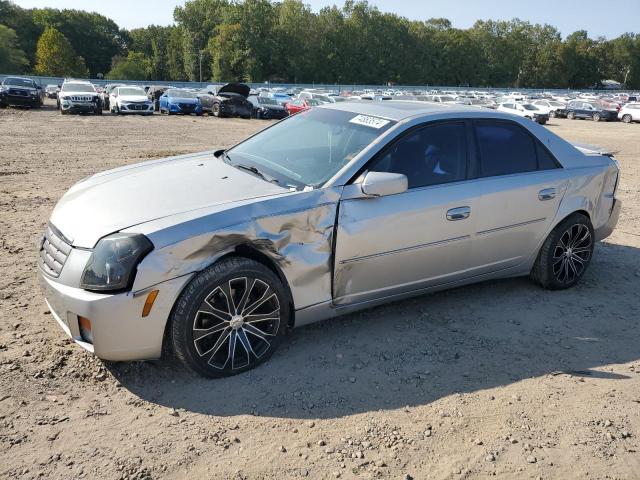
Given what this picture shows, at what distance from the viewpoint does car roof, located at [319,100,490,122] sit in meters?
4.20

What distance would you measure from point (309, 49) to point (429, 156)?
107162mm

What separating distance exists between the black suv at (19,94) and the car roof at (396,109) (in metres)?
29.4

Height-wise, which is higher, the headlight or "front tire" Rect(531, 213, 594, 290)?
the headlight

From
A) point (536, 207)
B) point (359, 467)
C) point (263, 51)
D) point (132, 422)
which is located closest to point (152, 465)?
point (132, 422)

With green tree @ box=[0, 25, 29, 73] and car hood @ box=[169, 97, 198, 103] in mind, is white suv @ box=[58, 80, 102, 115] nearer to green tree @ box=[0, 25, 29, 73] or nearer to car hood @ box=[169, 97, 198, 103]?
car hood @ box=[169, 97, 198, 103]

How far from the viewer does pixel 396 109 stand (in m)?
4.36

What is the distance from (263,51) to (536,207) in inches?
3924

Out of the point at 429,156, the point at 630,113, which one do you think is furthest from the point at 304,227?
the point at 630,113

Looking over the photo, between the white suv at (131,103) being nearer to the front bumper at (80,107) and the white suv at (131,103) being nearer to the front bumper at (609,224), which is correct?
the front bumper at (80,107)

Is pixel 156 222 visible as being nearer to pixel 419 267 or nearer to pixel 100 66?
pixel 419 267

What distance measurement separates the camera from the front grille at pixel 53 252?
10.6 feet

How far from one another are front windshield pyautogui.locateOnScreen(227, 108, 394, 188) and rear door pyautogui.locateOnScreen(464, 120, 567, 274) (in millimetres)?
977

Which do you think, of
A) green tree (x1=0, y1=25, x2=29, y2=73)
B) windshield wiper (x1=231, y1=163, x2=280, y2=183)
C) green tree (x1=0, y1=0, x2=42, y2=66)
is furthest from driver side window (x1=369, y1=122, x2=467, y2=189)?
green tree (x1=0, y1=0, x2=42, y2=66)

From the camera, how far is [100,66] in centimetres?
10619
